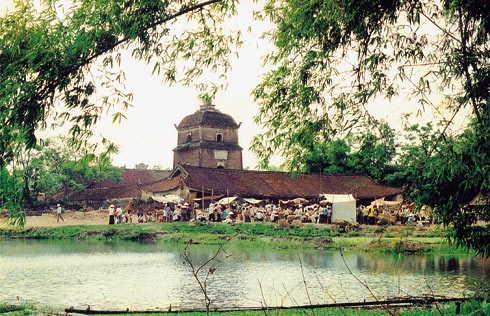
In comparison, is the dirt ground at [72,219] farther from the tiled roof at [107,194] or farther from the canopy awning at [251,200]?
the canopy awning at [251,200]

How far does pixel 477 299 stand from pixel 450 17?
3997 millimetres

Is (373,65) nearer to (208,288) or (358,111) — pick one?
(358,111)

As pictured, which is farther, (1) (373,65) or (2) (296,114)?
→ (2) (296,114)

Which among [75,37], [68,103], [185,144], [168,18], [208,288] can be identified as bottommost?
[208,288]

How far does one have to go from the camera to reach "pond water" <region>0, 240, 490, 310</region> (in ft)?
41.5

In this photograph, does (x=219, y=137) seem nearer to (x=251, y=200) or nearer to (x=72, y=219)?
(x=251, y=200)

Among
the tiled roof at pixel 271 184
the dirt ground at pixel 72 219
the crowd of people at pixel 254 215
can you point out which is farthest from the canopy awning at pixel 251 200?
the dirt ground at pixel 72 219

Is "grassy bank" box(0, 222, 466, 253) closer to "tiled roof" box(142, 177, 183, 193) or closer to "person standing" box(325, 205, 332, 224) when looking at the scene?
"person standing" box(325, 205, 332, 224)

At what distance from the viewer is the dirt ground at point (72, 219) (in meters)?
38.6

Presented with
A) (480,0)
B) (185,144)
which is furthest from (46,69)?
(185,144)

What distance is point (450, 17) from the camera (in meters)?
8.59

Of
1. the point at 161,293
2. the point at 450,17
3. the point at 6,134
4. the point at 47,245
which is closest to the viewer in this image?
the point at 6,134

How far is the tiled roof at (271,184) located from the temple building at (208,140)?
10.4 m

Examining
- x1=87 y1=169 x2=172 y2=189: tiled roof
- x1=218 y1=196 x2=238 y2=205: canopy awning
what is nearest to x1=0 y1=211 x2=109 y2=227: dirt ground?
x1=218 y1=196 x2=238 y2=205: canopy awning
